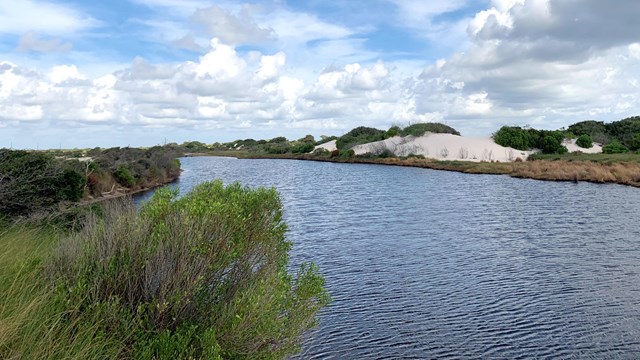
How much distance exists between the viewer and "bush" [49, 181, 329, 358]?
23.2 feet

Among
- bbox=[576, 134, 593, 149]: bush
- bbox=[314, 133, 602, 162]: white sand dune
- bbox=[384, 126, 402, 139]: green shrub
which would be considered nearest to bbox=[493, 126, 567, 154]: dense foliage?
bbox=[314, 133, 602, 162]: white sand dune

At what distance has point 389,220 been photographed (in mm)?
32938

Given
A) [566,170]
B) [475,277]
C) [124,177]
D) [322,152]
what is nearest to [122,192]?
[124,177]

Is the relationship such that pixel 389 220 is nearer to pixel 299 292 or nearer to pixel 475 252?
pixel 475 252

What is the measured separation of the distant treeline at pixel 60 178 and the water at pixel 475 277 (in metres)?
10.6

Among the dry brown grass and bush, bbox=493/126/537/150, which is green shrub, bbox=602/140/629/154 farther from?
the dry brown grass

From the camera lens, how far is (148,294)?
7.55m

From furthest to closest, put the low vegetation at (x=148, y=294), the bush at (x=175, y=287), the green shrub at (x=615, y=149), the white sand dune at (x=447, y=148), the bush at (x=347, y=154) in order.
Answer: the bush at (x=347, y=154)
the white sand dune at (x=447, y=148)
the green shrub at (x=615, y=149)
the bush at (x=175, y=287)
the low vegetation at (x=148, y=294)

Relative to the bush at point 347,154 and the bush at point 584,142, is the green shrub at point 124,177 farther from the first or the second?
the bush at point 584,142

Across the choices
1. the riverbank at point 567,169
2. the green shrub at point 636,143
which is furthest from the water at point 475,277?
the green shrub at point 636,143

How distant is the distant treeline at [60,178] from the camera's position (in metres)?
17.6

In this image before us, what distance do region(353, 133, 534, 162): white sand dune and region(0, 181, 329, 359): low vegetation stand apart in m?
93.5

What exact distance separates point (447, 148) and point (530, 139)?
1678 cm

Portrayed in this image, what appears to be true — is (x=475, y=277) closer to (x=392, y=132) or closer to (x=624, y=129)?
(x=624, y=129)
